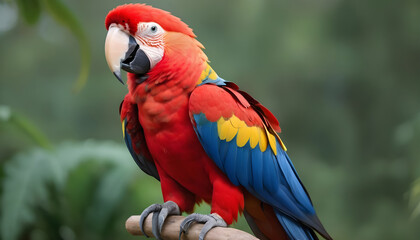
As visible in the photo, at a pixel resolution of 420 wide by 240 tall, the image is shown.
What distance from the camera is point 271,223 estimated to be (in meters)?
0.91

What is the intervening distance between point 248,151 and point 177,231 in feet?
0.71

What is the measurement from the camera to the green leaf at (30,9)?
151cm

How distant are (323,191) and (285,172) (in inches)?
57.3

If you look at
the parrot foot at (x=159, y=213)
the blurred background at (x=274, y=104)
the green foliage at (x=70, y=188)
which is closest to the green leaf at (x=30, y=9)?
the blurred background at (x=274, y=104)

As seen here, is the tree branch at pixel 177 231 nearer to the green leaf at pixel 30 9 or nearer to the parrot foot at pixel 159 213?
the parrot foot at pixel 159 213

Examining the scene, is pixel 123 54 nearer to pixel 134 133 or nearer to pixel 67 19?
pixel 134 133

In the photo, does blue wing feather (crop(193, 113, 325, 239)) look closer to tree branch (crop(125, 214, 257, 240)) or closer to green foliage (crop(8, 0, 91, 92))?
tree branch (crop(125, 214, 257, 240))

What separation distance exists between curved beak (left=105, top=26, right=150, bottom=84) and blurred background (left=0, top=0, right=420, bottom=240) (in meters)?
1.33

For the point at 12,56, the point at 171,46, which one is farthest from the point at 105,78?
the point at 171,46

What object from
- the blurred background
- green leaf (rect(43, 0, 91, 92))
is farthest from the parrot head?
the blurred background

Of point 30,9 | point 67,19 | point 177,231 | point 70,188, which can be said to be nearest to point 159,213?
point 177,231

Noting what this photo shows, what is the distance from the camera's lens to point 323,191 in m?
2.24

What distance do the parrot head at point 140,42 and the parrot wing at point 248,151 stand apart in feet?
0.31

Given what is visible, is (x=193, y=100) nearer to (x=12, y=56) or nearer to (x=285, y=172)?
(x=285, y=172)
